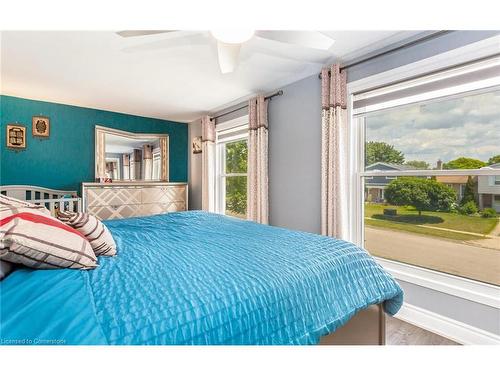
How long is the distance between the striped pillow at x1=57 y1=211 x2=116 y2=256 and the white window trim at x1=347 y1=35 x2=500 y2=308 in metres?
2.03

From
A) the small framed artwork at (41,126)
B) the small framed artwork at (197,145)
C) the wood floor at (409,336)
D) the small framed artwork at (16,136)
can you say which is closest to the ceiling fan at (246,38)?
the wood floor at (409,336)

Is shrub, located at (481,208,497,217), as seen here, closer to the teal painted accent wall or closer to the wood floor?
the wood floor

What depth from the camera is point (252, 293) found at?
0.88 m

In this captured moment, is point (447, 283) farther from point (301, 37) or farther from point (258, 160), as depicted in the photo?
point (258, 160)

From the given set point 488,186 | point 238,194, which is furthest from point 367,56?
point 238,194

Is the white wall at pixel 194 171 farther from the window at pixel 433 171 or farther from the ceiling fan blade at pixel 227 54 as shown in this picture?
the window at pixel 433 171

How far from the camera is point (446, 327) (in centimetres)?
187

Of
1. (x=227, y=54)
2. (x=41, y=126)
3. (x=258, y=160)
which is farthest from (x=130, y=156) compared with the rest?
(x=227, y=54)

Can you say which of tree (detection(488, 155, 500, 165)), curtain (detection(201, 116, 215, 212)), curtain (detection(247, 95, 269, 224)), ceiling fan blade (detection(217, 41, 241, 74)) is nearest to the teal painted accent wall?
curtain (detection(201, 116, 215, 212))

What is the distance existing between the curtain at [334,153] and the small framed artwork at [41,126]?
3.94 metres

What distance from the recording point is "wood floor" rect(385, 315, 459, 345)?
69.6 inches

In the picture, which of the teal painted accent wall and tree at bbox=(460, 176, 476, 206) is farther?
the teal painted accent wall

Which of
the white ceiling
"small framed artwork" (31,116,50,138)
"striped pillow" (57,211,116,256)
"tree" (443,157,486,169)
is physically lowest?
"striped pillow" (57,211,116,256)

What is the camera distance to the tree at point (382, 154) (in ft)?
7.43
